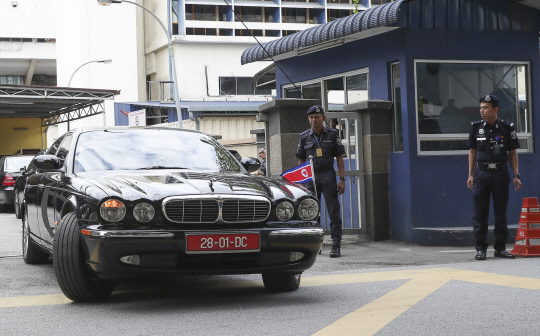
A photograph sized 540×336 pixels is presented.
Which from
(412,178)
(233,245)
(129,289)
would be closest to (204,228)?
(233,245)

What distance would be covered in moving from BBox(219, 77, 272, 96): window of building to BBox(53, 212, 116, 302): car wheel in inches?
1967

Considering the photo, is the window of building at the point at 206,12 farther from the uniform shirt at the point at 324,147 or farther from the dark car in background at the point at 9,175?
the uniform shirt at the point at 324,147

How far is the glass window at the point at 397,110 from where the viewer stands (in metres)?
10.9

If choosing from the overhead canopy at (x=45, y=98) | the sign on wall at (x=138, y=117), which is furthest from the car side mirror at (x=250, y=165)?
the overhead canopy at (x=45, y=98)

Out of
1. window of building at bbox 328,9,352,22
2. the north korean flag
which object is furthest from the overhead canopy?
window of building at bbox 328,9,352,22

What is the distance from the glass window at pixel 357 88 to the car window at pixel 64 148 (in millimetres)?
5536

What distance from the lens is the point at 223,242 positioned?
18.1 feet

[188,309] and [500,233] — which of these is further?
[500,233]

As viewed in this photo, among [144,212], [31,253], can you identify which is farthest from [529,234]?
[31,253]

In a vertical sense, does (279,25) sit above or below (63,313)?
above

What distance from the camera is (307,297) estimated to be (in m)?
6.17

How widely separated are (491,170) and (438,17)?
9.26ft

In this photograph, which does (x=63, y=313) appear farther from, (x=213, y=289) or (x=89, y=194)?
(x=213, y=289)

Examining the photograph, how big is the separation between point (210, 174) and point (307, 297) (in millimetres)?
1280
